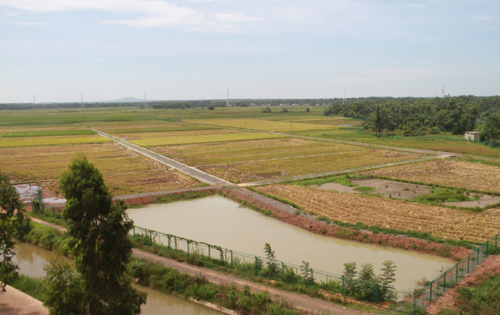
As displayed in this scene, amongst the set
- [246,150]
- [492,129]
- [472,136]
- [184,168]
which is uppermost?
[492,129]

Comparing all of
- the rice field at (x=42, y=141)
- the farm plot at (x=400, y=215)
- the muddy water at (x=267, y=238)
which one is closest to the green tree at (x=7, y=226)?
the muddy water at (x=267, y=238)

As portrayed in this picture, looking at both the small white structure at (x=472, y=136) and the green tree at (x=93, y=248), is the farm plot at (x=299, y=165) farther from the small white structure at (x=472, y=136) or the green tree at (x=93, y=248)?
the green tree at (x=93, y=248)

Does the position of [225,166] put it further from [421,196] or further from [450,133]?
[450,133]

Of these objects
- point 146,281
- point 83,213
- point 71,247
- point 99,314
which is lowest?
point 146,281

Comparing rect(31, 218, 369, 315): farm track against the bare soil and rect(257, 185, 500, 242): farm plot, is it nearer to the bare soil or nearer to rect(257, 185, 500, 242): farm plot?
rect(257, 185, 500, 242): farm plot

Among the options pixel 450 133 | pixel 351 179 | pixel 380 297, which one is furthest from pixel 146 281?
pixel 450 133

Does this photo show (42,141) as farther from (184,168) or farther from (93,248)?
(93,248)

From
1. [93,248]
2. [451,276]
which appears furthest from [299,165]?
[93,248]
